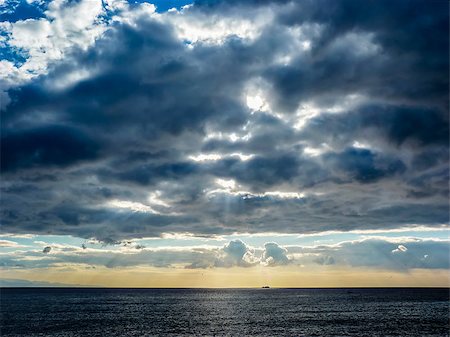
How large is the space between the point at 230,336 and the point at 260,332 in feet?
32.1

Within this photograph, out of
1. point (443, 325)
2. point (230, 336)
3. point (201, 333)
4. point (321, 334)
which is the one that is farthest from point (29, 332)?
point (443, 325)

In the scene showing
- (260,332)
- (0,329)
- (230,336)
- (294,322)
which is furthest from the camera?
(294,322)

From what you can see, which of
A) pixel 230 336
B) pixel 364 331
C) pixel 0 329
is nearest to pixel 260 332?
pixel 230 336

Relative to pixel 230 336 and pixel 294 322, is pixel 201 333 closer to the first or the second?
pixel 230 336

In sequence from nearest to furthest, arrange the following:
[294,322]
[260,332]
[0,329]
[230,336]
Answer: [230,336] < [260,332] < [0,329] < [294,322]

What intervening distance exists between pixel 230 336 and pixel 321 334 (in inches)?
809

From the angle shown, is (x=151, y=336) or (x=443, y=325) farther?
(x=443, y=325)

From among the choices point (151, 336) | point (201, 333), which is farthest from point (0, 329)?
point (201, 333)

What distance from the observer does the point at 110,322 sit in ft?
415

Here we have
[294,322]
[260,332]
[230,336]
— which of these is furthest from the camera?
[294,322]

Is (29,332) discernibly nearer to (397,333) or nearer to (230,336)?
(230,336)

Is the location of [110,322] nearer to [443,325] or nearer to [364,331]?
[364,331]

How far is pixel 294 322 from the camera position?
4847 inches

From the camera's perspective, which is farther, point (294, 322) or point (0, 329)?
point (294, 322)
